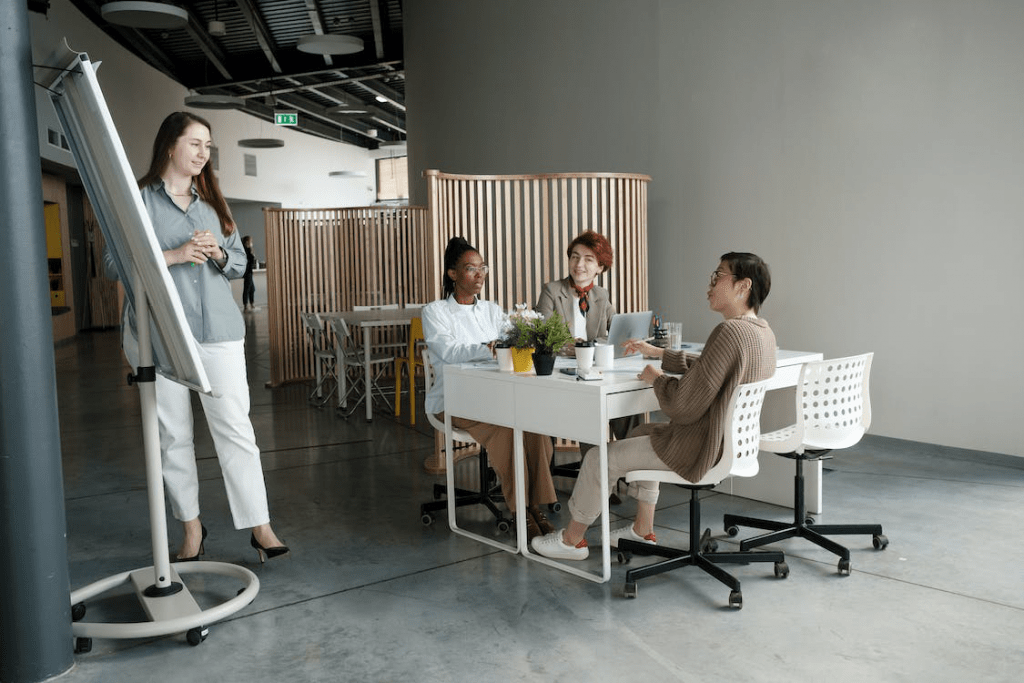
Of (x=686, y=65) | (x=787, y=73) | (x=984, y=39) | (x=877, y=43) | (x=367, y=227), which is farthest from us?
(x=367, y=227)

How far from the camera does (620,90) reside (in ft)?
28.6

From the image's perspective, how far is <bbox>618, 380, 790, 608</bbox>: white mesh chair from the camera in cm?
370

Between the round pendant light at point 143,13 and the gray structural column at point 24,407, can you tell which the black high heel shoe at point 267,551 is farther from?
the round pendant light at point 143,13

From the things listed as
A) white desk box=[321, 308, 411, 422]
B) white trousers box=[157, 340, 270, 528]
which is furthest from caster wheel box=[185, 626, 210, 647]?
white desk box=[321, 308, 411, 422]

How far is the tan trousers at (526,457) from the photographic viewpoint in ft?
15.1

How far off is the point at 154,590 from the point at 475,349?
6.63ft

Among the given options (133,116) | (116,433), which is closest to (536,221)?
(116,433)

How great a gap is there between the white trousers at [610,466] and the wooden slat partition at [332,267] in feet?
22.9

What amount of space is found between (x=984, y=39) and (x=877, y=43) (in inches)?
29.5

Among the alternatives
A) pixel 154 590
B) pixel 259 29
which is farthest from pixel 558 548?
pixel 259 29

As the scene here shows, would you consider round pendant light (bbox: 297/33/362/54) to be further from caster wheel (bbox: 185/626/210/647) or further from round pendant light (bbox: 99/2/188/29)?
caster wheel (bbox: 185/626/210/647)

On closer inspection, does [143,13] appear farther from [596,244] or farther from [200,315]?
[200,315]

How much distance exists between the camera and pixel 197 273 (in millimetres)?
3961

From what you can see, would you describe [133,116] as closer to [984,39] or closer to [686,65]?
[686,65]
